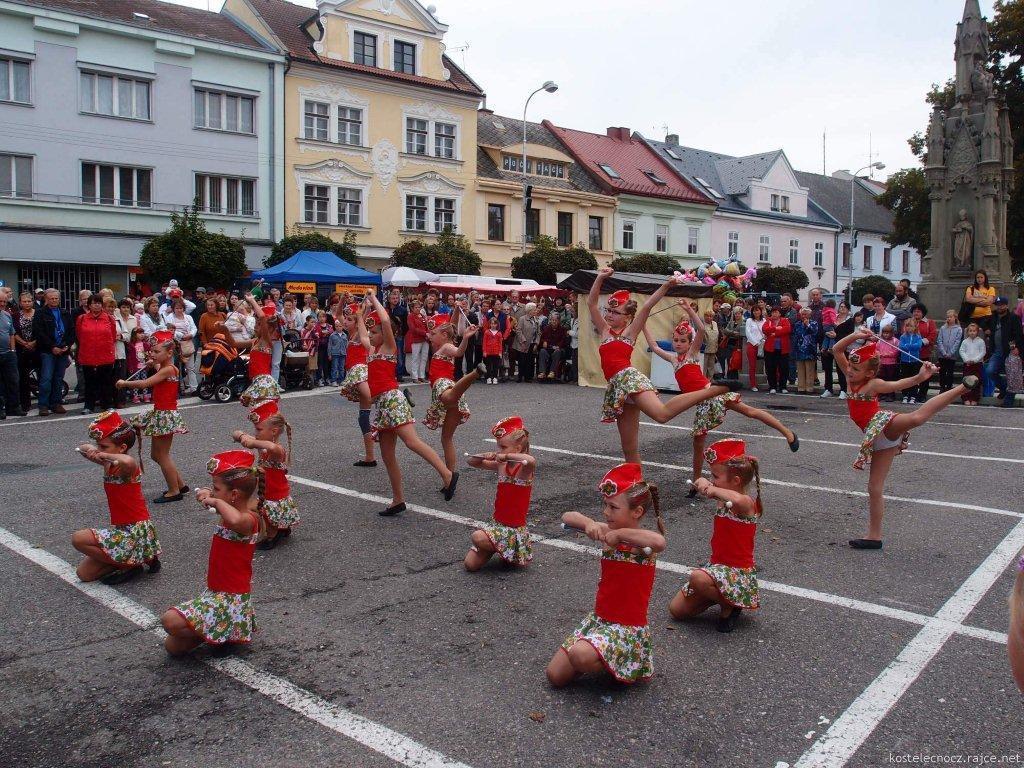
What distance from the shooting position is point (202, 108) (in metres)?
32.0

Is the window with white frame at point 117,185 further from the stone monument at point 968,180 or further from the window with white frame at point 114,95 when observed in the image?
the stone monument at point 968,180

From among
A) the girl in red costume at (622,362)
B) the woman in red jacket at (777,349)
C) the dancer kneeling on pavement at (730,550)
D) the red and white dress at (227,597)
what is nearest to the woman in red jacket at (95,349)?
the girl in red costume at (622,362)

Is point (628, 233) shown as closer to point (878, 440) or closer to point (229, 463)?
point (878, 440)

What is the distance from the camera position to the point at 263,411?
6793 millimetres

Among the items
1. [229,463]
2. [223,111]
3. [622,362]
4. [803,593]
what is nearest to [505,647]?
[229,463]

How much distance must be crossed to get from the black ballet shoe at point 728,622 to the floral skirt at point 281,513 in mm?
3399

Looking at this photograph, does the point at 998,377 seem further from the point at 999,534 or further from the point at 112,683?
the point at 112,683

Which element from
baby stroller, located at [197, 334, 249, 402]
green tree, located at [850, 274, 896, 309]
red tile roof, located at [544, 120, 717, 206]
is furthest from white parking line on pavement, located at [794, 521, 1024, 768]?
green tree, located at [850, 274, 896, 309]

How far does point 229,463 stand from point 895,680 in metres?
3.63

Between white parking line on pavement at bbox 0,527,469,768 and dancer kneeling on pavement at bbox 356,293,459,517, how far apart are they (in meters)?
2.57

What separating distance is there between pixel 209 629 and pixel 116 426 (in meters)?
1.97

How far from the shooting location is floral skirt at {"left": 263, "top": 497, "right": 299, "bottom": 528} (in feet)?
21.4

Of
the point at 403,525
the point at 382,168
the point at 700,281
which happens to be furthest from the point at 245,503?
the point at 382,168

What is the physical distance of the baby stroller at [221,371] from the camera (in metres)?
15.5
